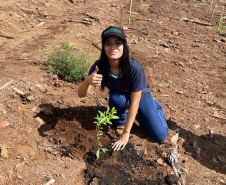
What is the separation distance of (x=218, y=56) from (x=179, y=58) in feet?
4.72

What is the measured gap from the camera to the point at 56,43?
5281 millimetres

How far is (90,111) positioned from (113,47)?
1307 mm

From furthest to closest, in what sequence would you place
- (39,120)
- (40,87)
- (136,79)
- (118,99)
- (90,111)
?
(40,87)
(90,111)
(39,120)
(118,99)
(136,79)

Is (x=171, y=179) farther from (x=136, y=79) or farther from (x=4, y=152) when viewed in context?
(x=4, y=152)

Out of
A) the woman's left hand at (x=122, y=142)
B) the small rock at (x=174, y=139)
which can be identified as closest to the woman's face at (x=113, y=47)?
the woman's left hand at (x=122, y=142)

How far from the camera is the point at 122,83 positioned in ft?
8.69

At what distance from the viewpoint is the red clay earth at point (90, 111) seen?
238 centimetres

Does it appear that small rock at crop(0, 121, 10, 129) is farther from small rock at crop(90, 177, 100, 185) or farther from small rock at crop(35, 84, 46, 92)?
small rock at crop(90, 177, 100, 185)

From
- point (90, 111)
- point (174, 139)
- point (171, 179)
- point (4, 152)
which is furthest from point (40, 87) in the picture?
point (171, 179)

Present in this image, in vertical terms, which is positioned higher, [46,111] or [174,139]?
[46,111]

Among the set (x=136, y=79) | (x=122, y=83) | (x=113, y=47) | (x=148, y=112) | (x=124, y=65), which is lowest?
(x=148, y=112)

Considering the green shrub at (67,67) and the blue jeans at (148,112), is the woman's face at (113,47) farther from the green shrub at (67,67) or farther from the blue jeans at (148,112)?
the green shrub at (67,67)

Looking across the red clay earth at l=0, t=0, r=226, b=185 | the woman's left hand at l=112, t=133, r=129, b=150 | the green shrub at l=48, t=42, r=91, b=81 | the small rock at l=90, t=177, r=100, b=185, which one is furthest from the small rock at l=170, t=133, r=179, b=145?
the green shrub at l=48, t=42, r=91, b=81

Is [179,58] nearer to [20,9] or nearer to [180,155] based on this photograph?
[180,155]
